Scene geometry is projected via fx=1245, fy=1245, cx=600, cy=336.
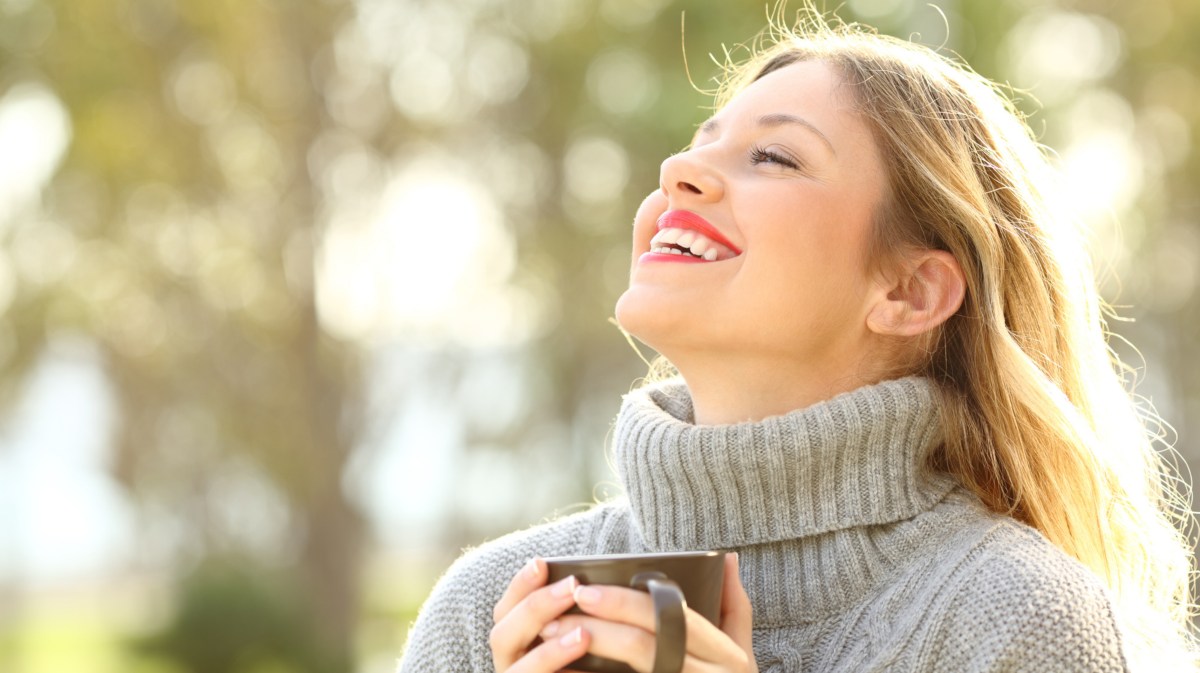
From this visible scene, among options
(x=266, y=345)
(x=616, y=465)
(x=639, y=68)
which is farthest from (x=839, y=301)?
(x=266, y=345)

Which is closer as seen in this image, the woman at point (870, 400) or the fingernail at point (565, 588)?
the fingernail at point (565, 588)

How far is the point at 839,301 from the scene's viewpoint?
2402 millimetres

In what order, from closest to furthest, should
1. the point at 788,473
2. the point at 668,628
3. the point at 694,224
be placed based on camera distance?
1. the point at 668,628
2. the point at 788,473
3. the point at 694,224

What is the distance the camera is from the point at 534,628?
5.71 feet

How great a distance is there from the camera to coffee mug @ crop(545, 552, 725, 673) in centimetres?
162

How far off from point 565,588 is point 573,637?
66 mm

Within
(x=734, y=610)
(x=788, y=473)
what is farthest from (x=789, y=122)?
(x=734, y=610)

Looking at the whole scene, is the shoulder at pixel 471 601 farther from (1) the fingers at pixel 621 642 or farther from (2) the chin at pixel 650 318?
(1) the fingers at pixel 621 642

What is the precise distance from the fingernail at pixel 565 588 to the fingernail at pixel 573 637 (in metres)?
0.05

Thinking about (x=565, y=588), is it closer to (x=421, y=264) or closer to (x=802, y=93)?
(x=802, y=93)

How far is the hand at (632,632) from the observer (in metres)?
1.66

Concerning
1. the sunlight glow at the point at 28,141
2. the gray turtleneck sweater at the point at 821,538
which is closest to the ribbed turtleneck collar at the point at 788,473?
the gray turtleneck sweater at the point at 821,538

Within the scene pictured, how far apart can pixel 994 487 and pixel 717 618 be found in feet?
2.90

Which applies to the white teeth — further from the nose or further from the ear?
the ear
